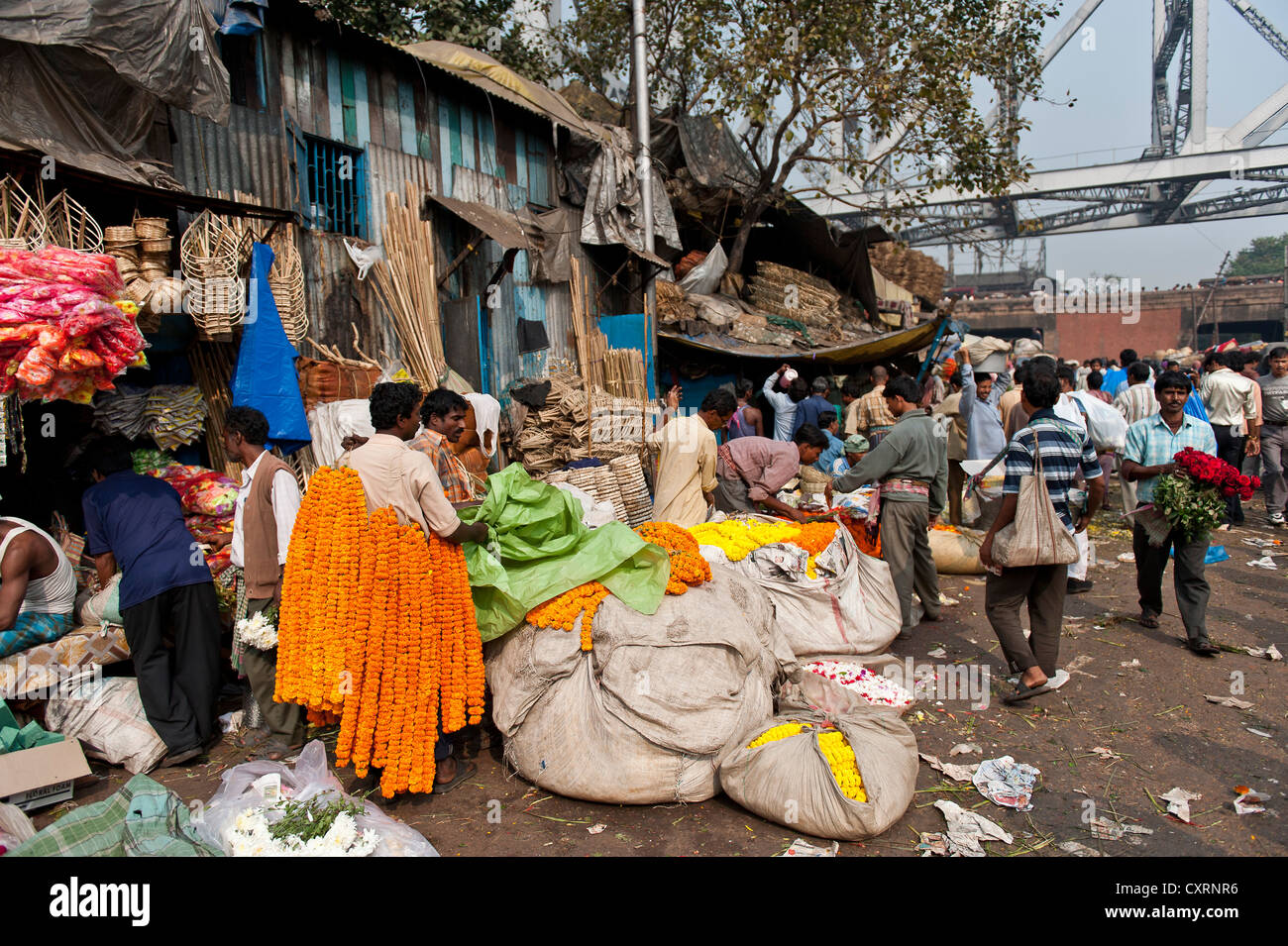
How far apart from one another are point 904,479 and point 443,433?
3322 millimetres

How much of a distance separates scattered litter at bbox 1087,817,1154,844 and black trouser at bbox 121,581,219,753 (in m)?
4.46

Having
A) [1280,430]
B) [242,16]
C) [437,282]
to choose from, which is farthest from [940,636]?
[242,16]

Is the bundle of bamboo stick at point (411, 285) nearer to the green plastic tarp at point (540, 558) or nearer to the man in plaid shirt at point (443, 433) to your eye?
the man in plaid shirt at point (443, 433)

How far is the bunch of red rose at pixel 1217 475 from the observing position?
527 cm

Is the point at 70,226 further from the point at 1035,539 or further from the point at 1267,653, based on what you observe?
the point at 1267,653

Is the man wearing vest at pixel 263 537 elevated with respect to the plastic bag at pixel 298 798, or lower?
elevated

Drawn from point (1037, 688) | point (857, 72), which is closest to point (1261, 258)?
point (857, 72)

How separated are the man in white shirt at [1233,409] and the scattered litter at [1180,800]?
6.58m

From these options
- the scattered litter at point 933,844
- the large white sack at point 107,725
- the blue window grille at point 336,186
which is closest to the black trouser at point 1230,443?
the scattered litter at point 933,844

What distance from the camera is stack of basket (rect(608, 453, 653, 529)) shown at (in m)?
7.93

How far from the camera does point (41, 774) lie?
3676mm

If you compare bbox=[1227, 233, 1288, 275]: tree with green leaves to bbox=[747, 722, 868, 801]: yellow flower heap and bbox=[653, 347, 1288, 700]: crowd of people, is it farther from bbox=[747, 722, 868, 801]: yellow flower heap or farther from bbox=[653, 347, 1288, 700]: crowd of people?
bbox=[747, 722, 868, 801]: yellow flower heap

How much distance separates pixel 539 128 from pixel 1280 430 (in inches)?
370

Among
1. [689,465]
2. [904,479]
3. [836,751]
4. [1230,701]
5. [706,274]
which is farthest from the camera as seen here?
[706,274]
